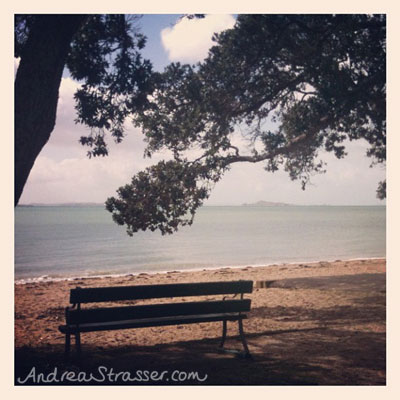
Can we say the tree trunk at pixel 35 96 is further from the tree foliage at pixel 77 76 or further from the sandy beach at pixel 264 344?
the sandy beach at pixel 264 344

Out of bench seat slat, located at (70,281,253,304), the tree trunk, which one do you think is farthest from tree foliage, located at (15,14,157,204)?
bench seat slat, located at (70,281,253,304)

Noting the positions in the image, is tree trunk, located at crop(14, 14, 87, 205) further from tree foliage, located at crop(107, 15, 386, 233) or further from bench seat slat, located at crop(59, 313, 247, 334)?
tree foliage, located at crop(107, 15, 386, 233)

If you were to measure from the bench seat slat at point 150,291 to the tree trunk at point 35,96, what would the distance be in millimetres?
1454

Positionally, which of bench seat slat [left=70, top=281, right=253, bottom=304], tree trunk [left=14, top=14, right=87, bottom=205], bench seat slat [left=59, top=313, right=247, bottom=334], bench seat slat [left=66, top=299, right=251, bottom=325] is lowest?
bench seat slat [left=59, top=313, right=247, bottom=334]

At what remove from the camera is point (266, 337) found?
6098 millimetres

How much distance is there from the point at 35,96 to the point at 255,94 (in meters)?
6.10

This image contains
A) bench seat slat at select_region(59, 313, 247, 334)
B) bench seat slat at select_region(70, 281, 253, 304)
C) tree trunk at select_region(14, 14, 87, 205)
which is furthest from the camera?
bench seat slat at select_region(70, 281, 253, 304)

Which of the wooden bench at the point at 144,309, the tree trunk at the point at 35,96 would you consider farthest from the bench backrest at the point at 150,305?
the tree trunk at the point at 35,96

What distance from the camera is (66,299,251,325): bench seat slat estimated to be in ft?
15.2

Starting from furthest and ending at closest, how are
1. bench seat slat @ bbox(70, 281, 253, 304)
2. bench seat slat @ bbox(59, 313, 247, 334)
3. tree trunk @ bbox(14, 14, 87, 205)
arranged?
1. bench seat slat @ bbox(70, 281, 253, 304)
2. bench seat slat @ bbox(59, 313, 247, 334)
3. tree trunk @ bbox(14, 14, 87, 205)

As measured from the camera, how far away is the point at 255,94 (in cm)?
916

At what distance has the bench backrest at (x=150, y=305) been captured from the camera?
4680 mm

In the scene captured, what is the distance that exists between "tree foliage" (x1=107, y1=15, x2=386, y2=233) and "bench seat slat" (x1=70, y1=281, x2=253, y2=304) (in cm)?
314

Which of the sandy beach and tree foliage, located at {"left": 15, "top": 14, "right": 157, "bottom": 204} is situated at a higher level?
tree foliage, located at {"left": 15, "top": 14, "right": 157, "bottom": 204}
